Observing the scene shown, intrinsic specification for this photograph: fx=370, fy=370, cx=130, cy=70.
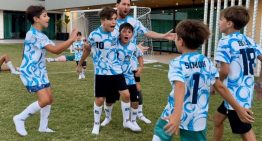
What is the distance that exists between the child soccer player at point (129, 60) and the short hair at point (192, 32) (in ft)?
7.41

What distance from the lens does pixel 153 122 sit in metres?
5.82

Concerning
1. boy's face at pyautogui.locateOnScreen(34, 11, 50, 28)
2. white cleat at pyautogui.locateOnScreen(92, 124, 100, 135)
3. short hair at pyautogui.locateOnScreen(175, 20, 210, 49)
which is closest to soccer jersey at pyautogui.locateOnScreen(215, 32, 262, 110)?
short hair at pyautogui.locateOnScreen(175, 20, 210, 49)

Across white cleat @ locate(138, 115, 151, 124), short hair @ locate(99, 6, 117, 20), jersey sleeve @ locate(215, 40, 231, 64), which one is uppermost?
short hair @ locate(99, 6, 117, 20)

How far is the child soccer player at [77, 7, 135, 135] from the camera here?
4.91 metres

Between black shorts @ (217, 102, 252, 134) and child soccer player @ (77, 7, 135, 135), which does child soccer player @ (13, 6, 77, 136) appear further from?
black shorts @ (217, 102, 252, 134)

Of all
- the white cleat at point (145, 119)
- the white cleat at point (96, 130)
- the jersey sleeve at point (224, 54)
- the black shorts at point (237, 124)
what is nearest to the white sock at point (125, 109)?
the white cleat at point (96, 130)

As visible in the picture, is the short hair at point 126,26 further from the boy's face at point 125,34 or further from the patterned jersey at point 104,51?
the patterned jersey at point 104,51

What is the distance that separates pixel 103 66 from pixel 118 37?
1.52 ft

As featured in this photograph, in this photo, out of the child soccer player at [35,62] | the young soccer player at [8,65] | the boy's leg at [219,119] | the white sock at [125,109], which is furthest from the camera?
the young soccer player at [8,65]

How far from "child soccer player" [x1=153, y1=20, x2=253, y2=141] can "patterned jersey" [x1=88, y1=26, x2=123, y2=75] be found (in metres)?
1.97

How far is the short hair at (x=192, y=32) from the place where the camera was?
280cm

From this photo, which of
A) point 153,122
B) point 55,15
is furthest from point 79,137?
point 55,15

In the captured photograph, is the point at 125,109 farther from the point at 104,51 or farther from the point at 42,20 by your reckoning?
the point at 42,20

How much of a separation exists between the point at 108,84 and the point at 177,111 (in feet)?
8.17
